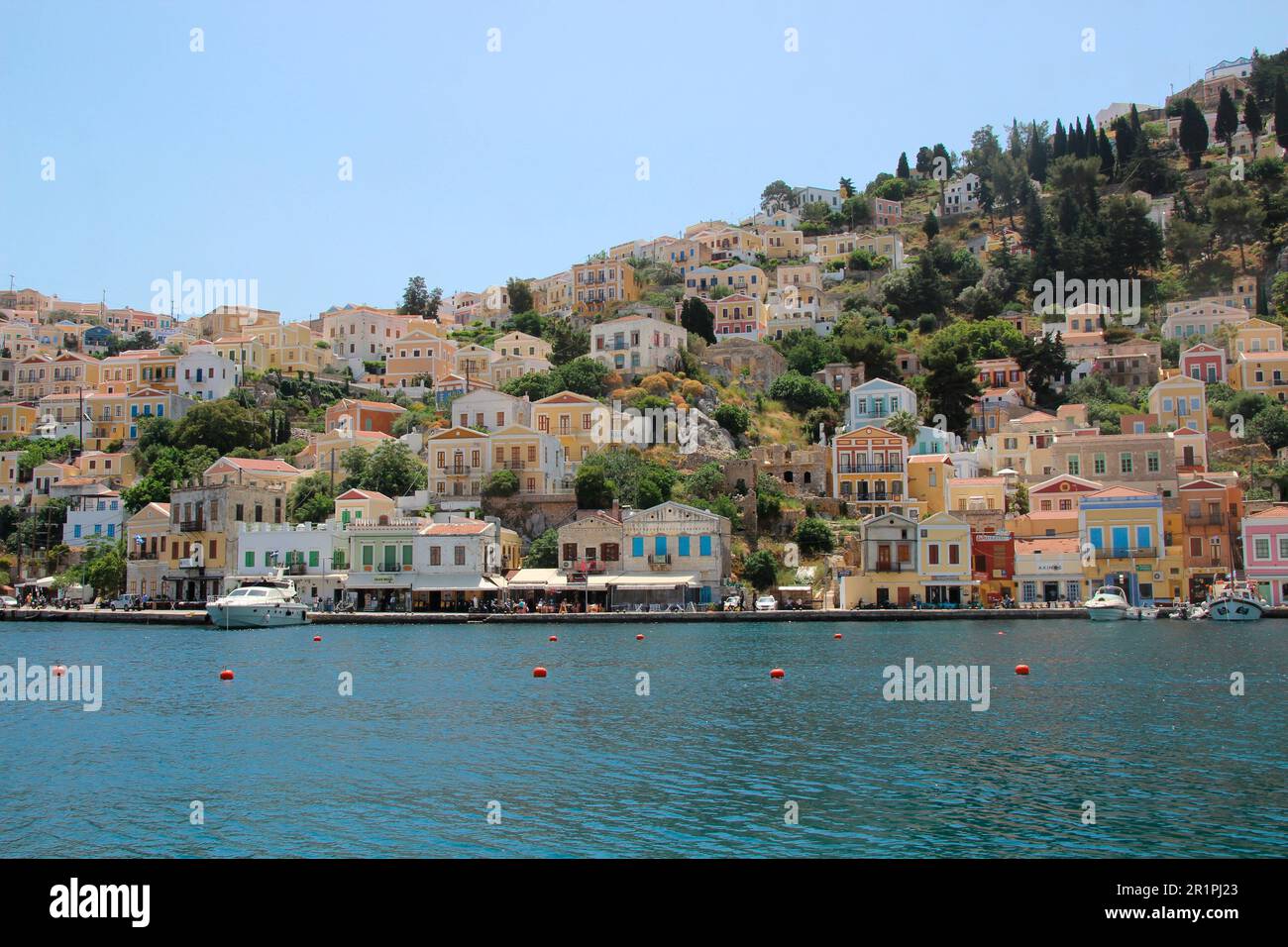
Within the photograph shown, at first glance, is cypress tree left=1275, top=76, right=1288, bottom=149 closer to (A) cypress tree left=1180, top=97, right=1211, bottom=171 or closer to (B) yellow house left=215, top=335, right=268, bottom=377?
(A) cypress tree left=1180, top=97, right=1211, bottom=171

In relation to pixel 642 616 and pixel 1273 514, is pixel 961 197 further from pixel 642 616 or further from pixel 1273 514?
pixel 642 616

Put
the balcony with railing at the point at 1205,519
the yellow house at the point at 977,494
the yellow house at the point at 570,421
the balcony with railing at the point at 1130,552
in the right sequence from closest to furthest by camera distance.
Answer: the balcony with railing at the point at 1130,552, the balcony with railing at the point at 1205,519, the yellow house at the point at 977,494, the yellow house at the point at 570,421

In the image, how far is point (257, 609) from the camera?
53.6 metres

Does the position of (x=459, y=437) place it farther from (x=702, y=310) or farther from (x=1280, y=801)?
(x=1280, y=801)

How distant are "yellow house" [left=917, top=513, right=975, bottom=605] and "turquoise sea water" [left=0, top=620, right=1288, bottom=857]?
19.2m

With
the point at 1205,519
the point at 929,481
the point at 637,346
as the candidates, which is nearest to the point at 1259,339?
the point at 1205,519

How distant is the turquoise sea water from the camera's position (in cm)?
1477

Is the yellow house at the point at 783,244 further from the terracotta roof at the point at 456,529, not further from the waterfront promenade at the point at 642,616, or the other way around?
the waterfront promenade at the point at 642,616

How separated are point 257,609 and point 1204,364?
6538 cm

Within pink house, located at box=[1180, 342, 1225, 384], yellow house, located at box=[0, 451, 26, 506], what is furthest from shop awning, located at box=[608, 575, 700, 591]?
yellow house, located at box=[0, 451, 26, 506]

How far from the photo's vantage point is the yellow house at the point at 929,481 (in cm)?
6550

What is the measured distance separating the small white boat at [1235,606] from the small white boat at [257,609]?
135 feet

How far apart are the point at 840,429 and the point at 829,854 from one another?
6509 cm

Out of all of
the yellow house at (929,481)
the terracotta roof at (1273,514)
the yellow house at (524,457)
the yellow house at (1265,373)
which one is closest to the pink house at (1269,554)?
the terracotta roof at (1273,514)
